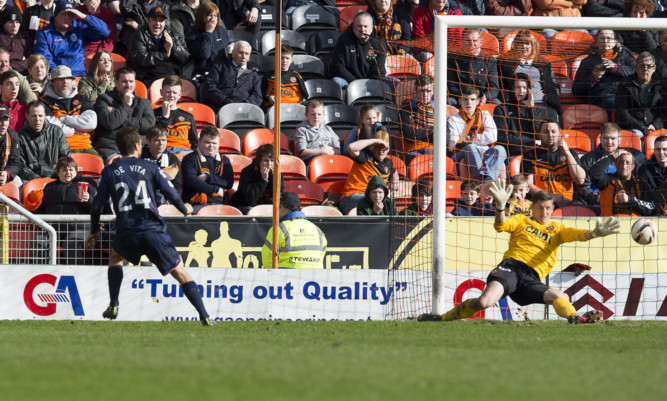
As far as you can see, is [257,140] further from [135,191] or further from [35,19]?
[135,191]

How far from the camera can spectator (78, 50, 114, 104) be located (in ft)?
46.8

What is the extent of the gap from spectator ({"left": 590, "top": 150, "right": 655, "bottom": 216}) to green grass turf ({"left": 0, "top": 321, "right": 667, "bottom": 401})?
4140 millimetres

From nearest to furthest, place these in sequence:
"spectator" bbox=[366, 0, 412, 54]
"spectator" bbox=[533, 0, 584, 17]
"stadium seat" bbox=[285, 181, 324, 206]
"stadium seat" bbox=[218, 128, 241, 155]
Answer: "stadium seat" bbox=[285, 181, 324, 206]
"stadium seat" bbox=[218, 128, 241, 155]
"spectator" bbox=[366, 0, 412, 54]
"spectator" bbox=[533, 0, 584, 17]

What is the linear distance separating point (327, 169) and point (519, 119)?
113 inches

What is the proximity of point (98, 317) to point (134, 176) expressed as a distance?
2.55m

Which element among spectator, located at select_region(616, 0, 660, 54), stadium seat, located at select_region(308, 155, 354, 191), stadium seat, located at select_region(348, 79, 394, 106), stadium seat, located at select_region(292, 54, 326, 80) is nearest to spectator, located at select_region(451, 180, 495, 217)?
stadium seat, located at select_region(308, 155, 354, 191)

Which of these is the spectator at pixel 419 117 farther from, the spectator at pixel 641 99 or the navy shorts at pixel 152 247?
the navy shorts at pixel 152 247

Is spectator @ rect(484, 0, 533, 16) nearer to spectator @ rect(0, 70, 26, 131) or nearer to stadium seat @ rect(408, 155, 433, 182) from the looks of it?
stadium seat @ rect(408, 155, 433, 182)

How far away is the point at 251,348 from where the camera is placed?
22.7ft

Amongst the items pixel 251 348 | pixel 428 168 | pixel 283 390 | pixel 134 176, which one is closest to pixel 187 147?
pixel 428 168

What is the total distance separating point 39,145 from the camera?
13.2m

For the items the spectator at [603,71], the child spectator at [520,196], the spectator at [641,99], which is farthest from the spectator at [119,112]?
the spectator at [641,99]

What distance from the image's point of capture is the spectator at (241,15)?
53.6 feet

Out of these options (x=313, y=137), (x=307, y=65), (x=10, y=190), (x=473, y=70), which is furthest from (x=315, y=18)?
(x=10, y=190)
